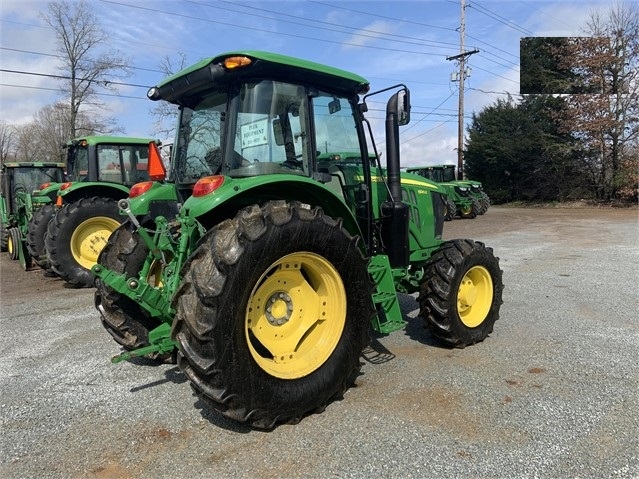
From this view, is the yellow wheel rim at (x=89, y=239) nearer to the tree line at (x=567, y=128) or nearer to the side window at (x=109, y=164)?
the side window at (x=109, y=164)

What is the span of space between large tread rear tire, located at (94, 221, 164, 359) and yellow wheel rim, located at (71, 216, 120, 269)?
462 centimetres

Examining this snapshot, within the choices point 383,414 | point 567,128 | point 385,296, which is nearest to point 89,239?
point 385,296

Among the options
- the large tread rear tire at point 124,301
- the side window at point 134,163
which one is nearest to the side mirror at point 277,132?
the large tread rear tire at point 124,301

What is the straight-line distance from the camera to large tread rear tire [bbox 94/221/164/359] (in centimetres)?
390

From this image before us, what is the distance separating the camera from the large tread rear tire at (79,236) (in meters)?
7.88

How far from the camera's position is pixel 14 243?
10859 millimetres

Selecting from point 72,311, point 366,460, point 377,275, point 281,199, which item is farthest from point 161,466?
point 72,311

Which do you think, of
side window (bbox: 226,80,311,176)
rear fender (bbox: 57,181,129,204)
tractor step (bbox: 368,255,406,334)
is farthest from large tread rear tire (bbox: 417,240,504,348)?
rear fender (bbox: 57,181,129,204)

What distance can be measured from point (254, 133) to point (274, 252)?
0.99 metres

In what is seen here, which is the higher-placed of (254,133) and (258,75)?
(258,75)

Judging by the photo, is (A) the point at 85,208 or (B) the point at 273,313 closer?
(B) the point at 273,313

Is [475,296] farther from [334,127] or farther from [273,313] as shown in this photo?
[273,313]

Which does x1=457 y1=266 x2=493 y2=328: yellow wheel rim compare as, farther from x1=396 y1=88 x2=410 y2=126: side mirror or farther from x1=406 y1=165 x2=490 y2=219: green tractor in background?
x1=406 y1=165 x2=490 y2=219: green tractor in background

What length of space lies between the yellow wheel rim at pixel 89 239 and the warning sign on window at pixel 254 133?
5791 mm
